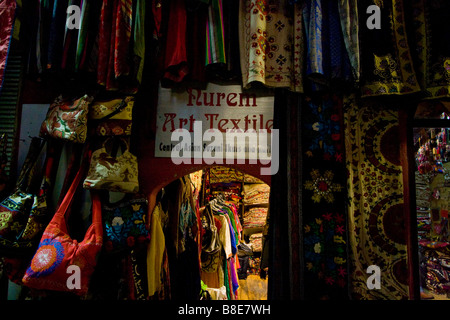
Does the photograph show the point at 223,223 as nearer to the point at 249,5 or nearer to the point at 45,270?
the point at 45,270

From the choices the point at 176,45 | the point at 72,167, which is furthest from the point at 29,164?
the point at 176,45

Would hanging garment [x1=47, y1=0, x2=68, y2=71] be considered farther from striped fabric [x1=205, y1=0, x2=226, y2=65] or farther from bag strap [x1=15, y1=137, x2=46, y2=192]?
striped fabric [x1=205, y1=0, x2=226, y2=65]

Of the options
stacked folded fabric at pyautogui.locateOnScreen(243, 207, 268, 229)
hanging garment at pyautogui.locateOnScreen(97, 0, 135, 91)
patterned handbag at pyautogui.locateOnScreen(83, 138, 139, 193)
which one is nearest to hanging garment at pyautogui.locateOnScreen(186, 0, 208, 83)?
hanging garment at pyautogui.locateOnScreen(97, 0, 135, 91)

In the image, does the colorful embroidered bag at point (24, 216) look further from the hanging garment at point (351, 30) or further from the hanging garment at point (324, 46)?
the hanging garment at point (351, 30)

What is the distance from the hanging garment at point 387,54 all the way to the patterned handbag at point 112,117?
1.59 meters

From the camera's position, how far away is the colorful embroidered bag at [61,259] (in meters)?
1.43

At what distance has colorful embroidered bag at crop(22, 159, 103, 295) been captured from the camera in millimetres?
1427

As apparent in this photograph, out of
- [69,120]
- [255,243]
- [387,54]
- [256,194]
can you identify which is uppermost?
[387,54]

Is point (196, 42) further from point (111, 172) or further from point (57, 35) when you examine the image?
point (111, 172)

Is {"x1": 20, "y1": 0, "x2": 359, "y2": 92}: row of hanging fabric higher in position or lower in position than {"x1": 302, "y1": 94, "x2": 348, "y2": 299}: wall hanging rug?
higher

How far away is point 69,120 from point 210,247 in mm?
2032

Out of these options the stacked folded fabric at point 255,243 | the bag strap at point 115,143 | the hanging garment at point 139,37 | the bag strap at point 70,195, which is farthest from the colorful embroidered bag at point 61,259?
the stacked folded fabric at point 255,243

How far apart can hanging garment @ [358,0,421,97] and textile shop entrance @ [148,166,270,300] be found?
1.29 metres

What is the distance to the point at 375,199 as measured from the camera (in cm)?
184
